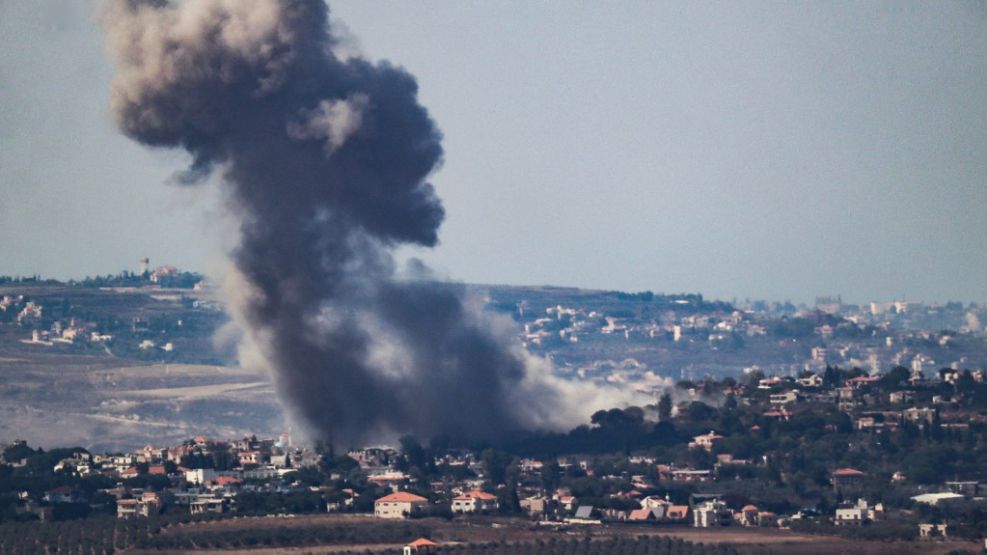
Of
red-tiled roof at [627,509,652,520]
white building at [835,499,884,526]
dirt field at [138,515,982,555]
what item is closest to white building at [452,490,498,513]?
dirt field at [138,515,982,555]

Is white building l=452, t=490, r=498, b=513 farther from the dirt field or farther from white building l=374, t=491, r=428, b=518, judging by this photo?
the dirt field

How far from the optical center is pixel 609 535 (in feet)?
279

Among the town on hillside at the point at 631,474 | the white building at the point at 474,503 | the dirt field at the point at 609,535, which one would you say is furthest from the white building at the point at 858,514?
the white building at the point at 474,503

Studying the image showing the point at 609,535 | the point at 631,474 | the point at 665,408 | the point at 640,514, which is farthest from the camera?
the point at 665,408

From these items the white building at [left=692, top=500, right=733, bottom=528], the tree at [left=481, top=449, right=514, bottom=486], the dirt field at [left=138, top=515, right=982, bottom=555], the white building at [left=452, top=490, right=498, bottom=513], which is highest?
the tree at [left=481, top=449, right=514, bottom=486]

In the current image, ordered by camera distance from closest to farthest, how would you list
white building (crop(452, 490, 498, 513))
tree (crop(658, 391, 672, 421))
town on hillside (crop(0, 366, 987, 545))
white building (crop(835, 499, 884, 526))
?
white building (crop(835, 499, 884, 526)) → town on hillside (crop(0, 366, 987, 545)) → white building (crop(452, 490, 498, 513)) → tree (crop(658, 391, 672, 421))

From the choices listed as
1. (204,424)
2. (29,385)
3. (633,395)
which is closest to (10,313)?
(29,385)

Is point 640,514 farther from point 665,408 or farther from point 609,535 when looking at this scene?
point 665,408

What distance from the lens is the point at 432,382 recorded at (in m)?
106

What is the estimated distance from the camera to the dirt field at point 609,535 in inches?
3231

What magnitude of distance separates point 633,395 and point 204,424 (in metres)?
26.3

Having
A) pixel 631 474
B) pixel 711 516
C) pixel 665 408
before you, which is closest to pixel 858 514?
pixel 711 516

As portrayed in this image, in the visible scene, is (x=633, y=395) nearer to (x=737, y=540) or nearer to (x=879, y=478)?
(x=879, y=478)

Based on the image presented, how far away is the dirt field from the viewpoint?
82.1 meters
